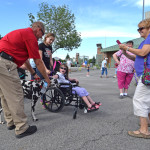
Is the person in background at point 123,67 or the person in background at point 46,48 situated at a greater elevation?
the person in background at point 46,48

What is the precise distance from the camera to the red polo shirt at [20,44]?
8.51 feet

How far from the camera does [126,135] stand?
273cm

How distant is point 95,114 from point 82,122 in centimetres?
65

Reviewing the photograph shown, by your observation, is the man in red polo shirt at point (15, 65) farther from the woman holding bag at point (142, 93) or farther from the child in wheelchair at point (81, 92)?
the woman holding bag at point (142, 93)

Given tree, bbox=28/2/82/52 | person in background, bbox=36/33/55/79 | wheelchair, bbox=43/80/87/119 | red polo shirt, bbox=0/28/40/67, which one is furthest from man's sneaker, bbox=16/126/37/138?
tree, bbox=28/2/82/52

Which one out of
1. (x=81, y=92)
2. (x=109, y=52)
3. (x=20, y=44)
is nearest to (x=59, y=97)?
(x=81, y=92)

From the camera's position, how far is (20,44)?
2.64 meters

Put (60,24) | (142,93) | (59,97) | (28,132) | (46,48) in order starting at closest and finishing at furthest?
(142,93)
(28,132)
(59,97)
(46,48)
(60,24)

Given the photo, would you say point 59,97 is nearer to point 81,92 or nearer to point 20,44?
point 81,92

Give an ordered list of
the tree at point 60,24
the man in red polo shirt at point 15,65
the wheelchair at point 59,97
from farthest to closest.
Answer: the tree at point 60,24
the wheelchair at point 59,97
the man in red polo shirt at point 15,65

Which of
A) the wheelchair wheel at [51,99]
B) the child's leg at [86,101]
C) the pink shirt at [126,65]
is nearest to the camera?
the child's leg at [86,101]

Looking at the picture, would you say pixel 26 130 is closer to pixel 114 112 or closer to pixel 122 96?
pixel 114 112

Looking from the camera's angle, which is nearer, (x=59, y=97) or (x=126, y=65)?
(x=59, y=97)

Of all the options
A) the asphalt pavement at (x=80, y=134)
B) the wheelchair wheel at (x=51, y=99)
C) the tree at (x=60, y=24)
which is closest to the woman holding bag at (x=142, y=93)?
the asphalt pavement at (x=80, y=134)
